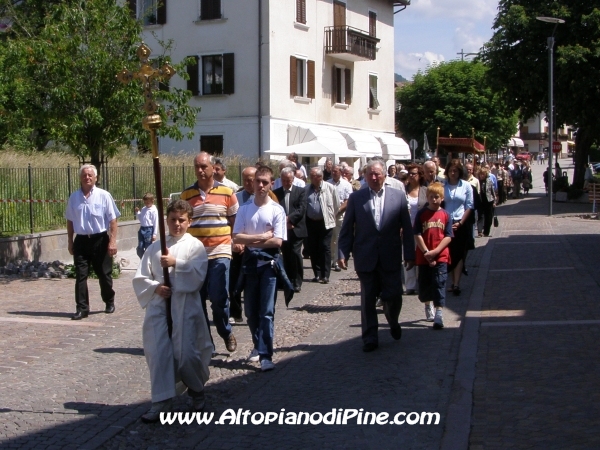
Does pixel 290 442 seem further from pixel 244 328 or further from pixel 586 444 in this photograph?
pixel 244 328

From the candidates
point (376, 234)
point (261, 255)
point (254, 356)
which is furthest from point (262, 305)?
point (376, 234)

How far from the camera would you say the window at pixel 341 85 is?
38.3 m

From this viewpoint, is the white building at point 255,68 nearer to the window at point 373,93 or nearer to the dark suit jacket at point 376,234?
the window at point 373,93

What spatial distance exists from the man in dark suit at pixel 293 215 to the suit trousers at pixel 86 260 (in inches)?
99.5

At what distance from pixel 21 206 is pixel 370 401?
38.2ft

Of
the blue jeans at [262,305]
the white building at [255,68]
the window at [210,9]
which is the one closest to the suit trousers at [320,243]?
the blue jeans at [262,305]

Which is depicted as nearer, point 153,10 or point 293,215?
point 293,215

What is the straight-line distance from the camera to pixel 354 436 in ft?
19.3

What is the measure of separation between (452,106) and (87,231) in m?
51.5

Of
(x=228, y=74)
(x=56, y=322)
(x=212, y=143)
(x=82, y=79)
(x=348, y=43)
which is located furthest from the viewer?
(x=348, y=43)

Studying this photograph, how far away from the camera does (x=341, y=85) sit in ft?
128

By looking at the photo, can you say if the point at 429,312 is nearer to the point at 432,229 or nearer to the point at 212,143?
the point at 432,229

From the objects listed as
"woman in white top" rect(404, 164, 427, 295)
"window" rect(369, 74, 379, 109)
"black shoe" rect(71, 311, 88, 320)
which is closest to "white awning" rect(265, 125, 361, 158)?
"window" rect(369, 74, 379, 109)

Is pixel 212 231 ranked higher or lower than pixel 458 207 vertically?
lower
